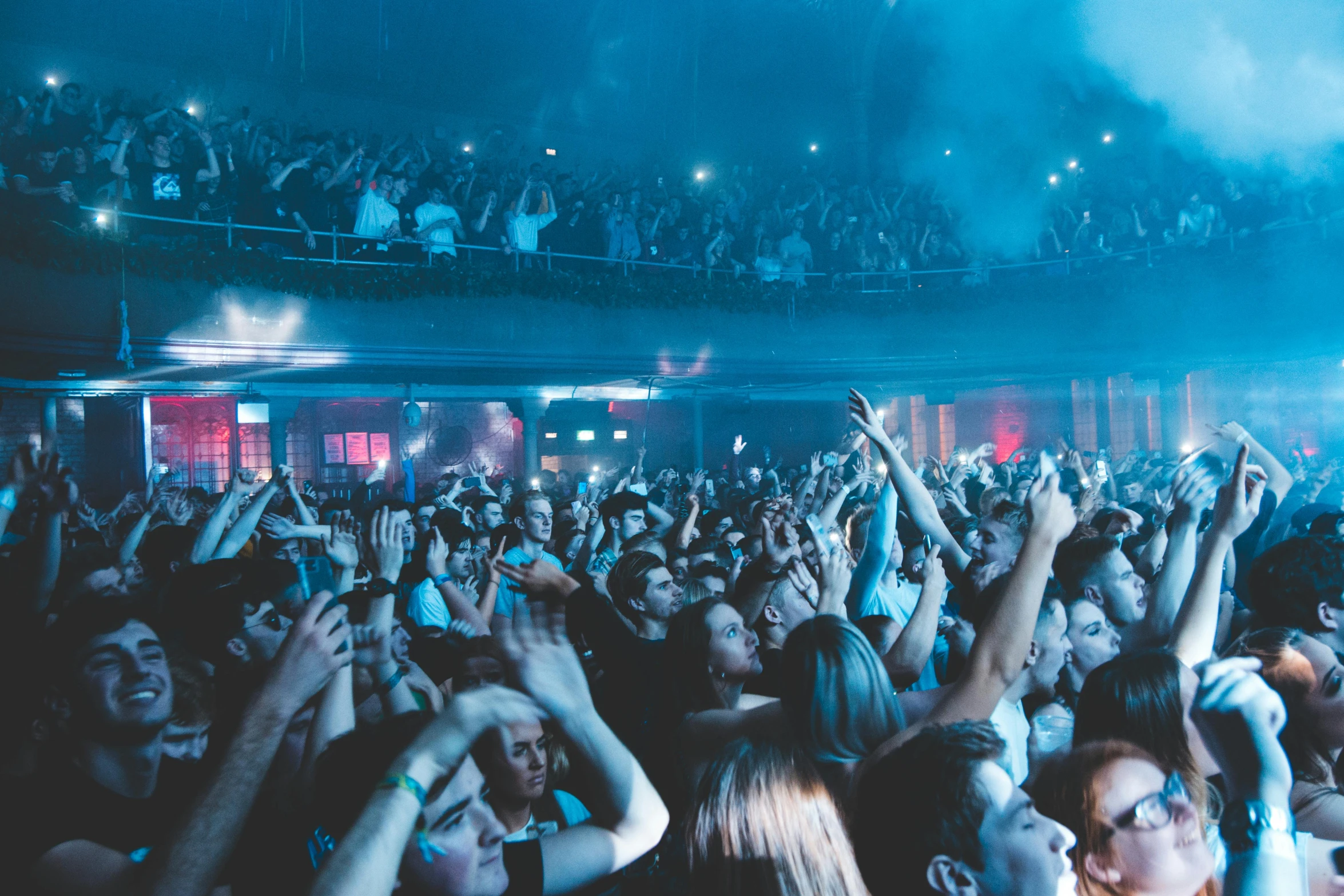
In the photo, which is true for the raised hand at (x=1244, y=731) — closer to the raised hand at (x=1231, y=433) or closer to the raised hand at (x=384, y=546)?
the raised hand at (x=1231, y=433)

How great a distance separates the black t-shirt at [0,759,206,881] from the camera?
1.74 m

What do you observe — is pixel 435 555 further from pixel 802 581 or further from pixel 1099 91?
pixel 1099 91

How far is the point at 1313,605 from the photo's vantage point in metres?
2.77

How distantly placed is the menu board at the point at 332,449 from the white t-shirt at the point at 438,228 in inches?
258

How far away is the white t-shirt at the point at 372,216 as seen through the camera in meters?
10.5

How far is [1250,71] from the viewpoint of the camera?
1502 centimetres

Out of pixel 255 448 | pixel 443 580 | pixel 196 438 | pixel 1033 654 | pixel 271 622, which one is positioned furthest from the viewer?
pixel 255 448

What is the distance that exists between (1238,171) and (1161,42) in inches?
118

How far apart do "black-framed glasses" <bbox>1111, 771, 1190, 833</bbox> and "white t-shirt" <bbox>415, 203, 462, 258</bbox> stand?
411 inches

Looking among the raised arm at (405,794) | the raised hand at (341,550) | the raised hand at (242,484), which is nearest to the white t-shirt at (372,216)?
the raised hand at (242,484)

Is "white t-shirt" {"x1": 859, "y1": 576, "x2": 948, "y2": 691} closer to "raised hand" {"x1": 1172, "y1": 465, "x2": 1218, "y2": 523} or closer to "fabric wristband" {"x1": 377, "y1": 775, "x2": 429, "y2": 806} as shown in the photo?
"raised hand" {"x1": 1172, "y1": 465, "x2": 1218, "y2": 523}

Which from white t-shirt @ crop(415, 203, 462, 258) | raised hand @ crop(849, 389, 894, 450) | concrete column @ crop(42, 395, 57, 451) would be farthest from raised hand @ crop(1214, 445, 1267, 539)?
concrete column @ crop(42, 395, 57, 451)

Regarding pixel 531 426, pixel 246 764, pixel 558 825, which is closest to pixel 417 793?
pixel 246 764

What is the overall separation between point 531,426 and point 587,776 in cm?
1302
